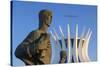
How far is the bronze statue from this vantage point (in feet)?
5.11

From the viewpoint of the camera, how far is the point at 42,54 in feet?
5.22

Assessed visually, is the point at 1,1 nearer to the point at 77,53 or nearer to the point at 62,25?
the point at 62,25

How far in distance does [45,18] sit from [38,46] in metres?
0.21

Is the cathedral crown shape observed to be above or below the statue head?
below

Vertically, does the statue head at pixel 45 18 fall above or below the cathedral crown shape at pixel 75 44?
above

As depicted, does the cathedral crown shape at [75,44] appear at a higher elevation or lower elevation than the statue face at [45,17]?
lower

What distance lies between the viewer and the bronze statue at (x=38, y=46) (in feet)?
5.11

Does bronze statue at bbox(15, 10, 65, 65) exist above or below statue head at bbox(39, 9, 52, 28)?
below

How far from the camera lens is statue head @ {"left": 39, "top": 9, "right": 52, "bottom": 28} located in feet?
5.25

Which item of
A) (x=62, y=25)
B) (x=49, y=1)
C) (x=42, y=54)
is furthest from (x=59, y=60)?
(x=49, y=1)

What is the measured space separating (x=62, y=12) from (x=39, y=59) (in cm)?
39

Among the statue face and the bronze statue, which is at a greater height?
the statue face

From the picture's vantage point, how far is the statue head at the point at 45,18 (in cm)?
160

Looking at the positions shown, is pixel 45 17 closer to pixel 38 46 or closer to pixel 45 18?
pixel 45 18
